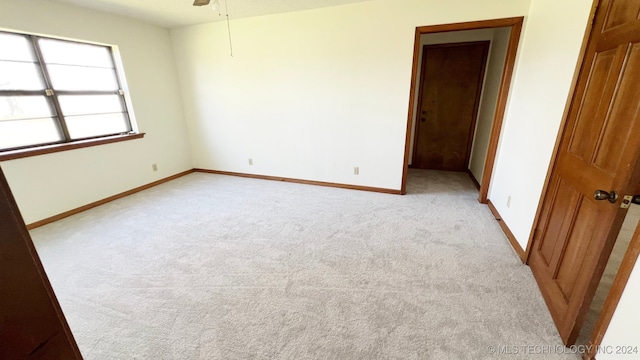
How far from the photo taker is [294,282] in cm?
193

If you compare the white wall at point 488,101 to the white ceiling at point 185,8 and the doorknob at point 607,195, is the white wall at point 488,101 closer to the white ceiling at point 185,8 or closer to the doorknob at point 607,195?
the white ceiling at point 185,8

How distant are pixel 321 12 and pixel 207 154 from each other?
2951mm

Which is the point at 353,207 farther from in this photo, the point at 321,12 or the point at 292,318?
the point at 321,12

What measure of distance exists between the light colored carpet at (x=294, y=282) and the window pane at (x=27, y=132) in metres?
0.92

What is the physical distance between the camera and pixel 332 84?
3.46 m

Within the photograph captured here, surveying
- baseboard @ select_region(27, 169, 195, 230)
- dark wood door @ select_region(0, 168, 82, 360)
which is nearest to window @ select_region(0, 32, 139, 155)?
baseboard @ select_region(27, 169, 195, 230)

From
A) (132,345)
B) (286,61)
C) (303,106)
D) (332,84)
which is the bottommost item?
(132,345)

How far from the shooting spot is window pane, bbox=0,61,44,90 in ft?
8.40

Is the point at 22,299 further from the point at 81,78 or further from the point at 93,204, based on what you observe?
the point at 81,78

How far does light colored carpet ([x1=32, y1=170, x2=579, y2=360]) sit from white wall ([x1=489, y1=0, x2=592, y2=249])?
16.4 inches

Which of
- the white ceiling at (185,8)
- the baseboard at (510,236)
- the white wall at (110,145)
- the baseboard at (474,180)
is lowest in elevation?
the baseboard at (510,236)

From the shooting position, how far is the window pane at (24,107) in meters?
2.59

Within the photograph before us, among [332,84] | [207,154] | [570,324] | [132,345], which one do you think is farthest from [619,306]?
[207,154]

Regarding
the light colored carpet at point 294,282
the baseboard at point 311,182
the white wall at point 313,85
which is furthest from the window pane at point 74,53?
the baseboard at point 311,182
